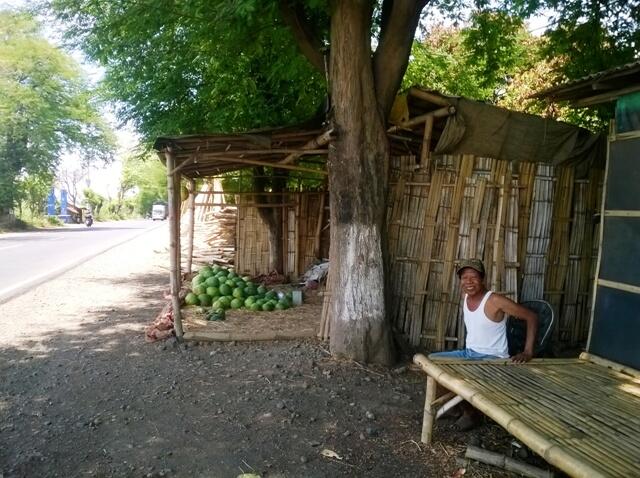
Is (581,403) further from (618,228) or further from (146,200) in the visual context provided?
(146,200)

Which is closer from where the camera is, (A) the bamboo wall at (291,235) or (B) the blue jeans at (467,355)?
(B) the blue jeans at (467,355)

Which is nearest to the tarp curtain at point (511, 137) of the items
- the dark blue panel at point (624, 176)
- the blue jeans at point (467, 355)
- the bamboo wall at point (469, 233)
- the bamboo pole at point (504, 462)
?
the bamboo wall at point (469, 233)

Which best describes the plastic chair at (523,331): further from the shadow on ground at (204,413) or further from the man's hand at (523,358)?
the shadow on ground at (204,413)

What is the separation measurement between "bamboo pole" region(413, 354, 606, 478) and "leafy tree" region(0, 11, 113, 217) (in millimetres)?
27364

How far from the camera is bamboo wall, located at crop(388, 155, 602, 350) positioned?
5539mm

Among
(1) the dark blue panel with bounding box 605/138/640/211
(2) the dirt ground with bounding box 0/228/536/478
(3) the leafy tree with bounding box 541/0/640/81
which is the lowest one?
(2) the dirt ground with bounding box 0/228/536/478

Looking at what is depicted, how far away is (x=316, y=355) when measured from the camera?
17.8ft

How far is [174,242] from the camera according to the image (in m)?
6.31

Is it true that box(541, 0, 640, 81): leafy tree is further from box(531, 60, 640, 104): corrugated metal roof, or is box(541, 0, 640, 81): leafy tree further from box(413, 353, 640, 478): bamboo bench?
box(413, 353, 640, 478): bamboo bench

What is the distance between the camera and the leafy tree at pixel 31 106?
26.8m

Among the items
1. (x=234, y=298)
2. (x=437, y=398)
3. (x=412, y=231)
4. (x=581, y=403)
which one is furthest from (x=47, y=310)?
(x=581, y=403)

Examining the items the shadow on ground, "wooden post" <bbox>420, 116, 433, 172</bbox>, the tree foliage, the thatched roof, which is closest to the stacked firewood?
the tree foliage

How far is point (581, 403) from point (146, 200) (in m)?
70.9

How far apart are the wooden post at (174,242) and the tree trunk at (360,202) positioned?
212cm
